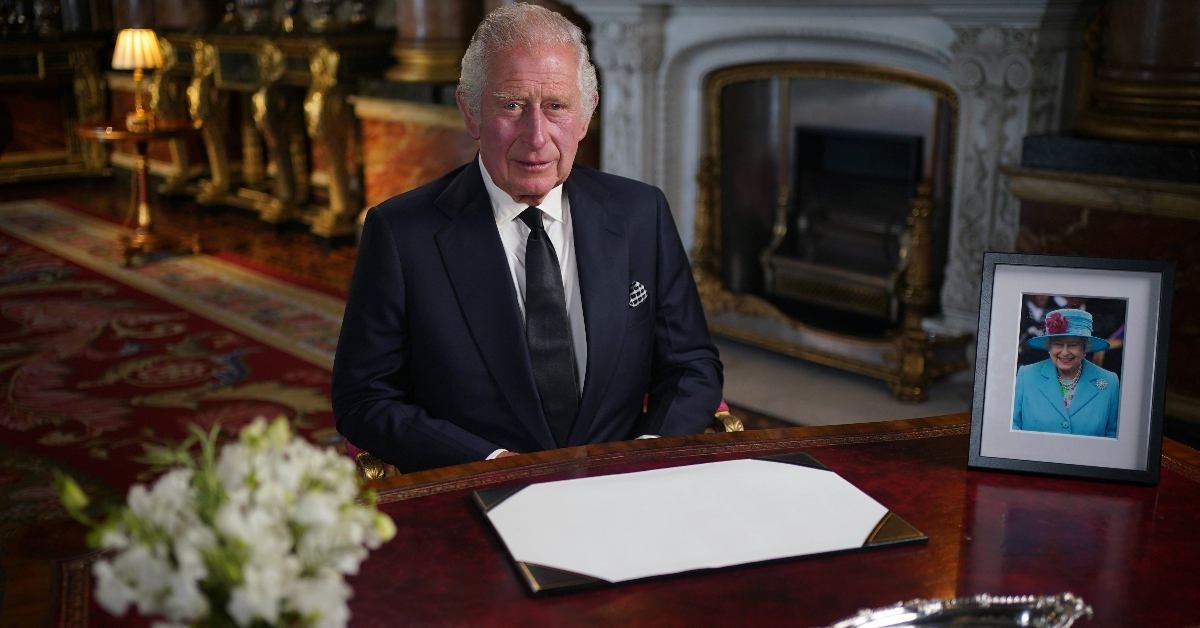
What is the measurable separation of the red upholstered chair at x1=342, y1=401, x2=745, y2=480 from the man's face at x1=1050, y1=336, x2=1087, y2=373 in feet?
1.72

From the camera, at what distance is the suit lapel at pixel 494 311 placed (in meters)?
1.84

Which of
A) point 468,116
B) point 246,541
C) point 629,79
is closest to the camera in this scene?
point 246,541

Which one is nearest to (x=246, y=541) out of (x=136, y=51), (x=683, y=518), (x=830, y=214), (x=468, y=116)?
(x=683, y=518)

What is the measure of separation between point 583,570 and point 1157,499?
0.76 meters

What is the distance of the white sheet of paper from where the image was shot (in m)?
1.18

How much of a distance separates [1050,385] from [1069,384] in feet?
0.08

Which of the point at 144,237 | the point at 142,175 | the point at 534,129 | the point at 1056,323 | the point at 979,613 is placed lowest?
the point at 144,237

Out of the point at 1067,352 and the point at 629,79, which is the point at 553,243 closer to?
the point at 1067,352

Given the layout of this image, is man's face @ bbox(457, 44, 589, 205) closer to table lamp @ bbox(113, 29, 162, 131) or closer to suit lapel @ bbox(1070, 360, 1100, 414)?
suit lapel @ bbox(1070, 360, 1100, 414)

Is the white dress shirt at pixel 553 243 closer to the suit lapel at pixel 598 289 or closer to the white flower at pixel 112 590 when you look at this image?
the suit lapel at pixel 598 289

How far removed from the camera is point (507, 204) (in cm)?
190

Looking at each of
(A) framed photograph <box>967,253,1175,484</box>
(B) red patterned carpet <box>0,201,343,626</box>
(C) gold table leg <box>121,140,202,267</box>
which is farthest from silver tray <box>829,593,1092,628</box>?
(C) gold table leg <box>121,140,202,267</box>

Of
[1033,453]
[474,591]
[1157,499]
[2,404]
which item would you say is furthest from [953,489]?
[2,404]

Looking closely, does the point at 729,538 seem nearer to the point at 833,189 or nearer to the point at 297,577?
the point at 297,577
